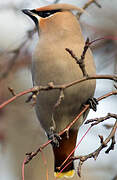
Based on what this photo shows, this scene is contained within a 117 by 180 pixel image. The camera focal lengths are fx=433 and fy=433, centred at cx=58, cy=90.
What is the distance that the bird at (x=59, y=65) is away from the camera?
3223 mm

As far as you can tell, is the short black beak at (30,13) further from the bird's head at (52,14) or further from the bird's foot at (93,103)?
the bird's foot at (93,103)

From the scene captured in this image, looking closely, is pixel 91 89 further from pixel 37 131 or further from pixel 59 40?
pixel 37 131

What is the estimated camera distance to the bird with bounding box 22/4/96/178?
3223 millimetres

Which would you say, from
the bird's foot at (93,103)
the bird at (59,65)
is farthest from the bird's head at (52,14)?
the bird's foot at (93,103)

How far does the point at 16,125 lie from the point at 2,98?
6.47 ft

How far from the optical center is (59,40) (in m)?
3.38

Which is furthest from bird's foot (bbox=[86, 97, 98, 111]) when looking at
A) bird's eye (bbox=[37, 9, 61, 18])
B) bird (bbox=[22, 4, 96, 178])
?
bird's eye (bbox=[37, 9, 61, 18])

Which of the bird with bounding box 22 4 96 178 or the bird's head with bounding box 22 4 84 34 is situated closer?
the bird with bounding box 22 4 96 178

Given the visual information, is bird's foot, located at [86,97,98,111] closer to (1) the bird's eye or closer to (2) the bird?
(2) the bird

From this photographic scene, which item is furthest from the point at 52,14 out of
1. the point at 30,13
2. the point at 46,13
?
the point at 30,13

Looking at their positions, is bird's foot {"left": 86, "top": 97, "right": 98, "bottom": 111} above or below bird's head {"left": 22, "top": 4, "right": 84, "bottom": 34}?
below

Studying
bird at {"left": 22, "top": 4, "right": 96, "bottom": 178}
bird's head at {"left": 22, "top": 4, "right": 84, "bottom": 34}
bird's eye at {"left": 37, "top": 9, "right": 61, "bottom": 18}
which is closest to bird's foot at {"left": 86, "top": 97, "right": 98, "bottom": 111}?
bird at {"left": 22, "top": 4, "right": 96, "bottom": 178}

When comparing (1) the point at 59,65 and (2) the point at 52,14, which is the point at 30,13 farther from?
(1) the point at 59,65

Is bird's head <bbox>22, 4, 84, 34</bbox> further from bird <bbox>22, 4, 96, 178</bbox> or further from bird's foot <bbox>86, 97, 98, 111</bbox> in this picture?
bird's foot <bbox>86, 97, 98, 111</bbox>
